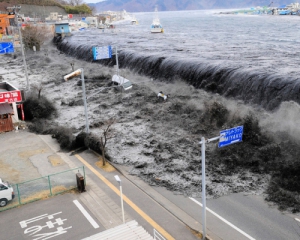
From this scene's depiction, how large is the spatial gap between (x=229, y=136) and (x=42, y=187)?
1213 cm

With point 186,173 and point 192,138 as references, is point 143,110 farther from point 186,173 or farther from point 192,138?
point 186,173

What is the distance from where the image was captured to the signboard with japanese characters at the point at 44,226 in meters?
→ 16.4

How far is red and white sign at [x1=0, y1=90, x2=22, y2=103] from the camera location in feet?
98.8

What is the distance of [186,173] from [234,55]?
37113mm

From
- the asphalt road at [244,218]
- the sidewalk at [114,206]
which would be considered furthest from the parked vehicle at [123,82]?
the asphalt road at [244,218]

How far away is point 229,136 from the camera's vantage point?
13.0 m

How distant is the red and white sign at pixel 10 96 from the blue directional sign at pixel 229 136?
2330 centimetres

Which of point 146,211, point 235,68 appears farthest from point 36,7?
point 146,211

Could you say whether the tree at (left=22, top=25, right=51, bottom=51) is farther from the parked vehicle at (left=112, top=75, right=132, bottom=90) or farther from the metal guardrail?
the metal guardrail

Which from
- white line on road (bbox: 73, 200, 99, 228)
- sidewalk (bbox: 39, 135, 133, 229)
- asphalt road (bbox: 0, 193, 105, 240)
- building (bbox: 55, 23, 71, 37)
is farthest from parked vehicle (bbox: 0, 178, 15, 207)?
building (bbox: 55, 23, 71, 37)

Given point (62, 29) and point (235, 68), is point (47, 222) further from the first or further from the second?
point (62, 29)

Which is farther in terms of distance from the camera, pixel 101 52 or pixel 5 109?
pixel 101 52

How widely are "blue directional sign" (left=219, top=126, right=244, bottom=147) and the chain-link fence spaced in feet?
32.9

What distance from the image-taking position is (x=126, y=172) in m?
23.7
